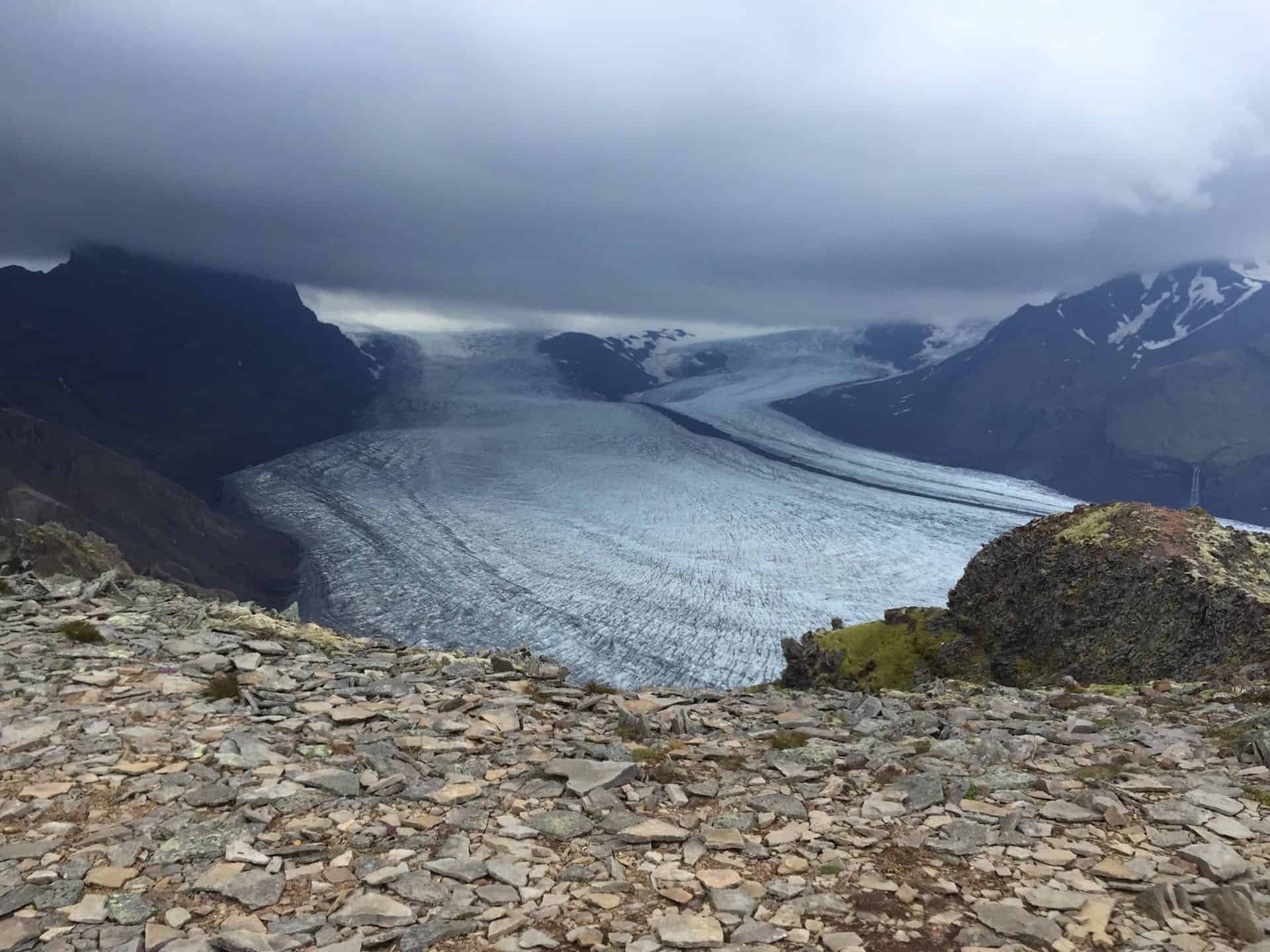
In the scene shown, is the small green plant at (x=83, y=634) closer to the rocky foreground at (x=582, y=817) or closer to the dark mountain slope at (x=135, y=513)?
the rocky foreground at (x=582, y=817)

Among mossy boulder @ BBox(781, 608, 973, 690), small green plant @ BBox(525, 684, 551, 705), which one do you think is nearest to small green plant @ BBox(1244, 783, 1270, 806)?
small green plant @ BBox(525, 684, 551, 705)

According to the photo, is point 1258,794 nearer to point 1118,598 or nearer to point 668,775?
point 668,775

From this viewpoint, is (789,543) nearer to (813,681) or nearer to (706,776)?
(813,681)

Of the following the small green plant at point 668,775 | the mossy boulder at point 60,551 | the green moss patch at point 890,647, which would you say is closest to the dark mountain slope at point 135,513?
the mossy boulder at point 60,551

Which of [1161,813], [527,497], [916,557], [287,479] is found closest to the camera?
[1161,813]

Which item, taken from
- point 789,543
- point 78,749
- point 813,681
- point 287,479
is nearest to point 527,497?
point 789,543

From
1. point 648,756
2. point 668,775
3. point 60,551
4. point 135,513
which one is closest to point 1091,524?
point 648,756
